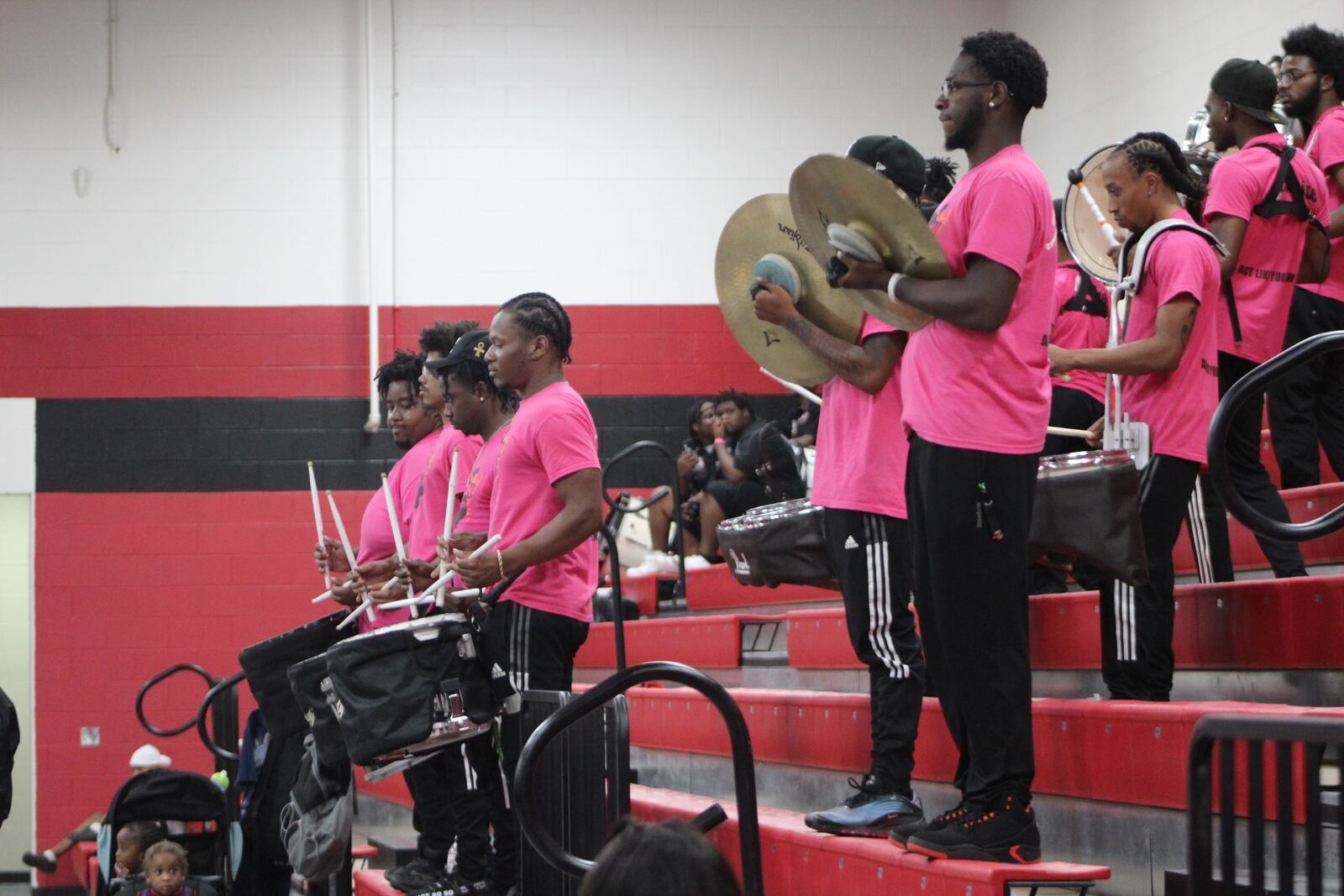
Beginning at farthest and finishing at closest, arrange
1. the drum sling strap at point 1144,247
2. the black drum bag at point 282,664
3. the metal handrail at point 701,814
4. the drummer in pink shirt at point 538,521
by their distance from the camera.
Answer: the black drum bag at point 282,664 < the drummer in pink shirt at point 538,521 < the drum sling strap at point 1144,247 < the metal handrail at point 701,814

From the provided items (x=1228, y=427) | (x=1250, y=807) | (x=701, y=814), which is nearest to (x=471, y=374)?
(x=701, y=814)

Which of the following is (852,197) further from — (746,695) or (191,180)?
(191,180)

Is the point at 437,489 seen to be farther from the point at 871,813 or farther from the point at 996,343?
the point at 996,343

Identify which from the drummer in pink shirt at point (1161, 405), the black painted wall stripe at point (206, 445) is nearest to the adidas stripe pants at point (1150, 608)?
the drummer in pink shirt at point (1161, 405)

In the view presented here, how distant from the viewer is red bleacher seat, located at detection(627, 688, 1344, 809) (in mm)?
3158

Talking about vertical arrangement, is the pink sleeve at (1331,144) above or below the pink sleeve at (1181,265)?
above

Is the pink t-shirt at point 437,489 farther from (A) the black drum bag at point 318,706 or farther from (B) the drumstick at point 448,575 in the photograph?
(B) the drumstick at point 448,575

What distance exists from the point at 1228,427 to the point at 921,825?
1014mm

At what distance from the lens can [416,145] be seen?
9938 mm

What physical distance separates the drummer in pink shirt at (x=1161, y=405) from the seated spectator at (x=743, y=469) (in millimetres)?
3569

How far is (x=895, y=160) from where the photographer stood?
3.65 meters

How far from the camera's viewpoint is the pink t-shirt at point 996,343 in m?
3.01

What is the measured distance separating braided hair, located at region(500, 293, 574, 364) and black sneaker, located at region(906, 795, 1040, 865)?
5.94 ft

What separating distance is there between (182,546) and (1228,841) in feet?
28.4
